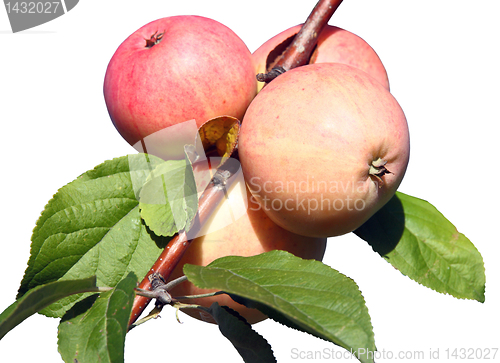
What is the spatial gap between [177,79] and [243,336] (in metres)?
0.61

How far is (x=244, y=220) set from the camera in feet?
3.67

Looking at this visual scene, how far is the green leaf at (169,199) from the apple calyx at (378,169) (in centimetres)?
41

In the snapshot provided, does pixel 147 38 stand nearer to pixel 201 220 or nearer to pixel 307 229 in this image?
pixel 201 220

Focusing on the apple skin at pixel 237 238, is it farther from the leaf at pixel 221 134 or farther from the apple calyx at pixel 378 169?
the apple calyx at pixel 378 169

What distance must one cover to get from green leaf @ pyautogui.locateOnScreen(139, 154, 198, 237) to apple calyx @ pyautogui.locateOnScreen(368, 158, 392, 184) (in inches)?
16.0

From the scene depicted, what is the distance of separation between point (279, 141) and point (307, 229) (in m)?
0.22

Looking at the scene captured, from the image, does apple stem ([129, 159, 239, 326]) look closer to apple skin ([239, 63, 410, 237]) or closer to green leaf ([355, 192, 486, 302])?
apple skin ([239, 63, 410, 237])

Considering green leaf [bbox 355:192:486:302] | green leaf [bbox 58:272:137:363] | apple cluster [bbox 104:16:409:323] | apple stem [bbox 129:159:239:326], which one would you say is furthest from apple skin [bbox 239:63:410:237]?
green leaf [bbox 58:272:137:363]

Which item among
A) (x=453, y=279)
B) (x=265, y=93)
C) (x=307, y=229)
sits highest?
(x=265, y=93)

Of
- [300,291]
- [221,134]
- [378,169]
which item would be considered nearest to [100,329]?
[300,291]

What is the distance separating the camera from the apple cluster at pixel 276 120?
3.04 ft

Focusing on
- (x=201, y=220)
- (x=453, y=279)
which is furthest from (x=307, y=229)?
(x=453, y=279)

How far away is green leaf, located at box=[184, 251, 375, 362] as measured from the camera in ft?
2.54

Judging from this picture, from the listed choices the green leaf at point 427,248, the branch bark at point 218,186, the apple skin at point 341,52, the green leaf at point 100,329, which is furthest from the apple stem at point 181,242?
the green leaf at point 427,248
